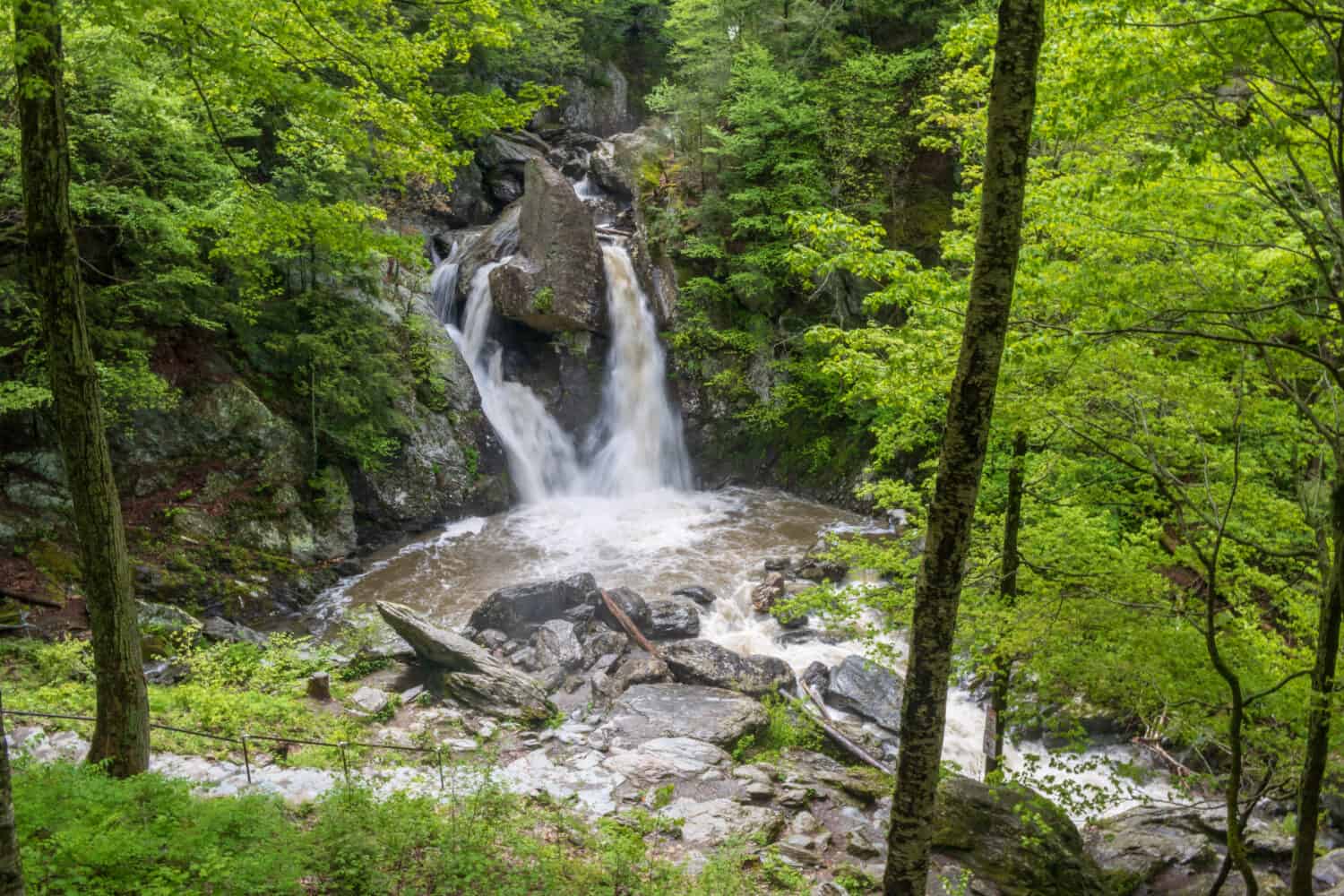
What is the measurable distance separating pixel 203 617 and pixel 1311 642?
43.1 feet

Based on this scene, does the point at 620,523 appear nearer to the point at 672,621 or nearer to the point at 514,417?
the point at 514,417

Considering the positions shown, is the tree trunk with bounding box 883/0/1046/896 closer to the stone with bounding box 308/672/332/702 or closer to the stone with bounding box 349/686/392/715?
the stone with bounding box 349/686/392/715

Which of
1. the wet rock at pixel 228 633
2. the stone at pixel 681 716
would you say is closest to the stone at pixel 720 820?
the stone at pixel 681 716

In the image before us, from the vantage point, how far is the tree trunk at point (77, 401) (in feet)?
14.1

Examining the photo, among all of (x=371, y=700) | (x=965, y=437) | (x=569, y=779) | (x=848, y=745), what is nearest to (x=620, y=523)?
(x=371, y=700)

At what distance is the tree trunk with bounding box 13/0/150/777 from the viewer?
4312 millimetres

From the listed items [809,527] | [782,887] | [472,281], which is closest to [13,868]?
[782,887]

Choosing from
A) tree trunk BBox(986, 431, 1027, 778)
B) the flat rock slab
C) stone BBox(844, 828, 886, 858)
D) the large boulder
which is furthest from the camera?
the large boulder

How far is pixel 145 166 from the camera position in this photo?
1096 centimetres

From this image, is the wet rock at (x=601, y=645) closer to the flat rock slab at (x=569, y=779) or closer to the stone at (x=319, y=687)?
the flat rock slab at (x=569, y=779)

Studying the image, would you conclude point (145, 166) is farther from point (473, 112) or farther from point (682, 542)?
point (682, 542)

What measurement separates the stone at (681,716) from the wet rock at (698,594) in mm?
3178

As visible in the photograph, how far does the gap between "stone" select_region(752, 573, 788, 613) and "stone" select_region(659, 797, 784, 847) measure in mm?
5802

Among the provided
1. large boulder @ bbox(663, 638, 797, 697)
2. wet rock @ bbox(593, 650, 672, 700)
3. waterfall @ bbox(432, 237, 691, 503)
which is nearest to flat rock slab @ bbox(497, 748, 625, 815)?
wet rock @ bbox(593, 650, 672, 700)
